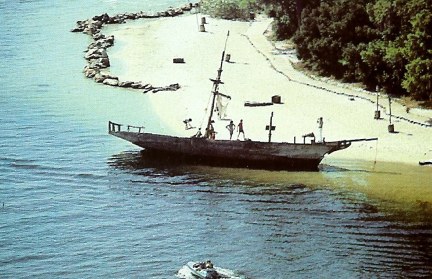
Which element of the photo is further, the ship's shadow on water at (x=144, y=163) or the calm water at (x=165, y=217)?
the ship's shadow on water at (x=144, y=163)

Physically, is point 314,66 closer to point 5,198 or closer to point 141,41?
point 141,41

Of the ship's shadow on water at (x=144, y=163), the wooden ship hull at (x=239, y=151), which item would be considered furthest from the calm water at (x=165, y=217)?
the wooden ship hull at (x=239, y=151)

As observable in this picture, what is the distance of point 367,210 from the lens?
5028cm

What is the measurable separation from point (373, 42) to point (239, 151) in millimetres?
20204

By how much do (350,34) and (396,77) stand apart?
8765 mm

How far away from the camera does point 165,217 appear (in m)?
49.5

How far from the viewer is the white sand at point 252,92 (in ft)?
197

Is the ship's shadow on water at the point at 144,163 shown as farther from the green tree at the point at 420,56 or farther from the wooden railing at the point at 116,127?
the green tree at the point at 420,56

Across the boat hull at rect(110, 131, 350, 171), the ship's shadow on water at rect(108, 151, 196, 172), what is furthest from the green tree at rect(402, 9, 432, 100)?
the ship's shadow on water at rect(108, 151, 196, 172)

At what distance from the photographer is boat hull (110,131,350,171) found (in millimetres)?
56906

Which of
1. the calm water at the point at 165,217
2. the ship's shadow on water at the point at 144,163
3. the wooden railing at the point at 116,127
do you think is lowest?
the calm water at the point at 165,217

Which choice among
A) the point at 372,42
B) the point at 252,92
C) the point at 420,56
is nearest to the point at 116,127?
the point at 252,92

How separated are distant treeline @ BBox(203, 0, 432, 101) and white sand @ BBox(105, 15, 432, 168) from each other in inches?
77.9

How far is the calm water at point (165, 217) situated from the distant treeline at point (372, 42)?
13109 millimetres
